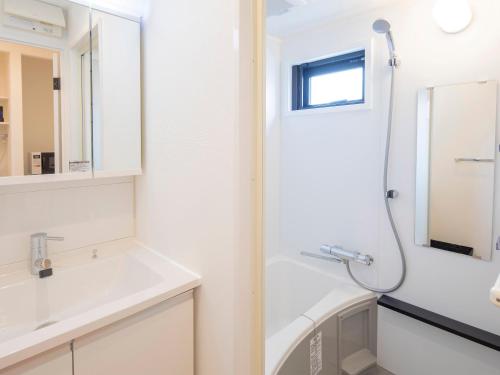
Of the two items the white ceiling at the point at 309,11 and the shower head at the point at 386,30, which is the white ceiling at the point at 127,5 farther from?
the shower head at the point at 386,30

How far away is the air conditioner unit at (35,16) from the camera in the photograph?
1.11 m

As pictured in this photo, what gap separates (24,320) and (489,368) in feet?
7.10

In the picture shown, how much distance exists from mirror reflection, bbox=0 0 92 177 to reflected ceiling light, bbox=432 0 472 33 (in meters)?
1.71

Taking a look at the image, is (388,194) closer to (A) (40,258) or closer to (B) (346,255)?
(B) (346,255)

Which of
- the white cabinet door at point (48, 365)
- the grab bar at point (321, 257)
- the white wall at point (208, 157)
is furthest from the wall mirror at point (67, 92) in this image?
the grab bar at point (321, 257)

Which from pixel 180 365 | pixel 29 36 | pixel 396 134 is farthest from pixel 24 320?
pixel 396 134

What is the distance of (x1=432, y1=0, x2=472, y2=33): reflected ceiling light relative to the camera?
5.07ft

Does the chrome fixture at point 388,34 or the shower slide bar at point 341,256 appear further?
the shower slide bar at point 341,256

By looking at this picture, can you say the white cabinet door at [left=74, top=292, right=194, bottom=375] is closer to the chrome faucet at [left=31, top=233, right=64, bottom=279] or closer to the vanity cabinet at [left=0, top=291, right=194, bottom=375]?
the vanity cabinet at [left=0, top=291, right=194, bottom=375]

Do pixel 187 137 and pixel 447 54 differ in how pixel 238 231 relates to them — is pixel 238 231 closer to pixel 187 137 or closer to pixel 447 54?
pixel 187 137

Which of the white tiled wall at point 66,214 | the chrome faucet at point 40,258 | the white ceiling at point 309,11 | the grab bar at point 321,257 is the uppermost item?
the white ceiling at point 309,11

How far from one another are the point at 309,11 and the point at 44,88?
1.64 meters

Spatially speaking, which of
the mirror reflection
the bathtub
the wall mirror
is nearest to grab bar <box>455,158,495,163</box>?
the bathtub

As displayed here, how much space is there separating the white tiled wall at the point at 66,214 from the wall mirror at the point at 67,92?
0.49 feet
